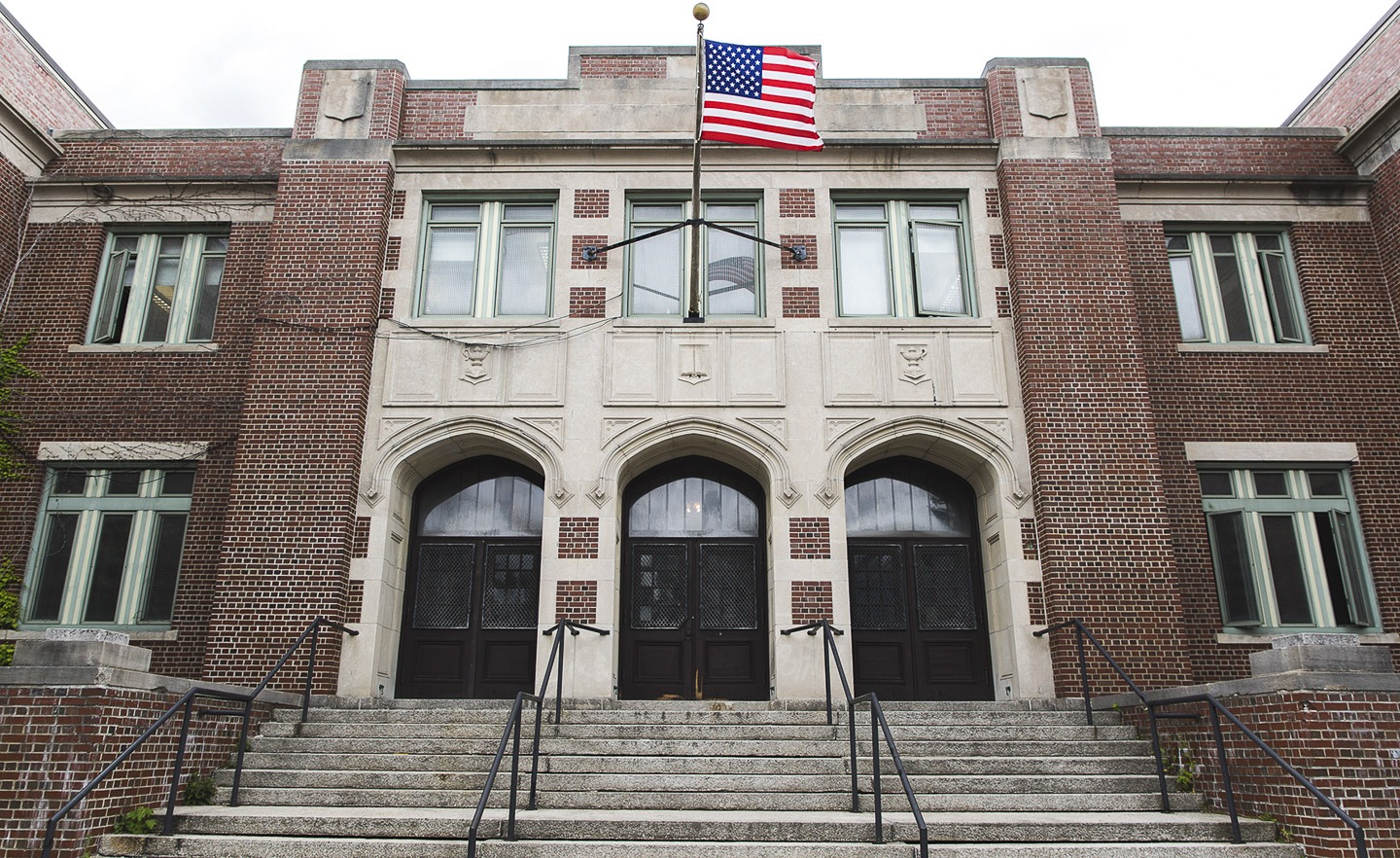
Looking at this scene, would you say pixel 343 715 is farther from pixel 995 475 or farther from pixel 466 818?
pixel 995 475

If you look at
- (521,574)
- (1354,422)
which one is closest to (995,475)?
(1354,422)

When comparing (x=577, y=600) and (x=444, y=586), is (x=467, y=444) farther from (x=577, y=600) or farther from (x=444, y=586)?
(x=577, y=600)

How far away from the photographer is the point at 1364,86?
14.1 metres

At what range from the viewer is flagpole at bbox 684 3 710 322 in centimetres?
1160

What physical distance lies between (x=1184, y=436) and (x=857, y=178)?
533 cm

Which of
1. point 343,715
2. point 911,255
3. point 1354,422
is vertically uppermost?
point 911,255

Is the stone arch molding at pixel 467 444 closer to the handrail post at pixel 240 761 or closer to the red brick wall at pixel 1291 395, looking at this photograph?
the handrail post at pixel 240 761

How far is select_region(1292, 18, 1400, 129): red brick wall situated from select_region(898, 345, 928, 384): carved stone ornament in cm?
721

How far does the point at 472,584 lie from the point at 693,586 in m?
2.77

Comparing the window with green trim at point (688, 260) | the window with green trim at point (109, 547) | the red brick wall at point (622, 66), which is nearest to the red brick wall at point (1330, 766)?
the window with green trim at point (688, 260)

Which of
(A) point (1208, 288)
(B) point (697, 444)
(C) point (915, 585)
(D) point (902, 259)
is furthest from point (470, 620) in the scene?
(A) point (1208, 288)

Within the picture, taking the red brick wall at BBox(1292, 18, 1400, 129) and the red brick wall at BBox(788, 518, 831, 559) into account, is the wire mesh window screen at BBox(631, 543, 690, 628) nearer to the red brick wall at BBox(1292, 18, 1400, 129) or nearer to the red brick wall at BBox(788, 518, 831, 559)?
the red brick wall at BBox(788, 518, 831, 559)

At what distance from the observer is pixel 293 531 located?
37.0 feet

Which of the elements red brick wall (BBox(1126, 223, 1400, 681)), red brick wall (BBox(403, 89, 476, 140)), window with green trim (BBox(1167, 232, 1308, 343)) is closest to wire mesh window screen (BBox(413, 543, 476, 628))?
red brick wall (BBox(403, 89, 476, 140))
